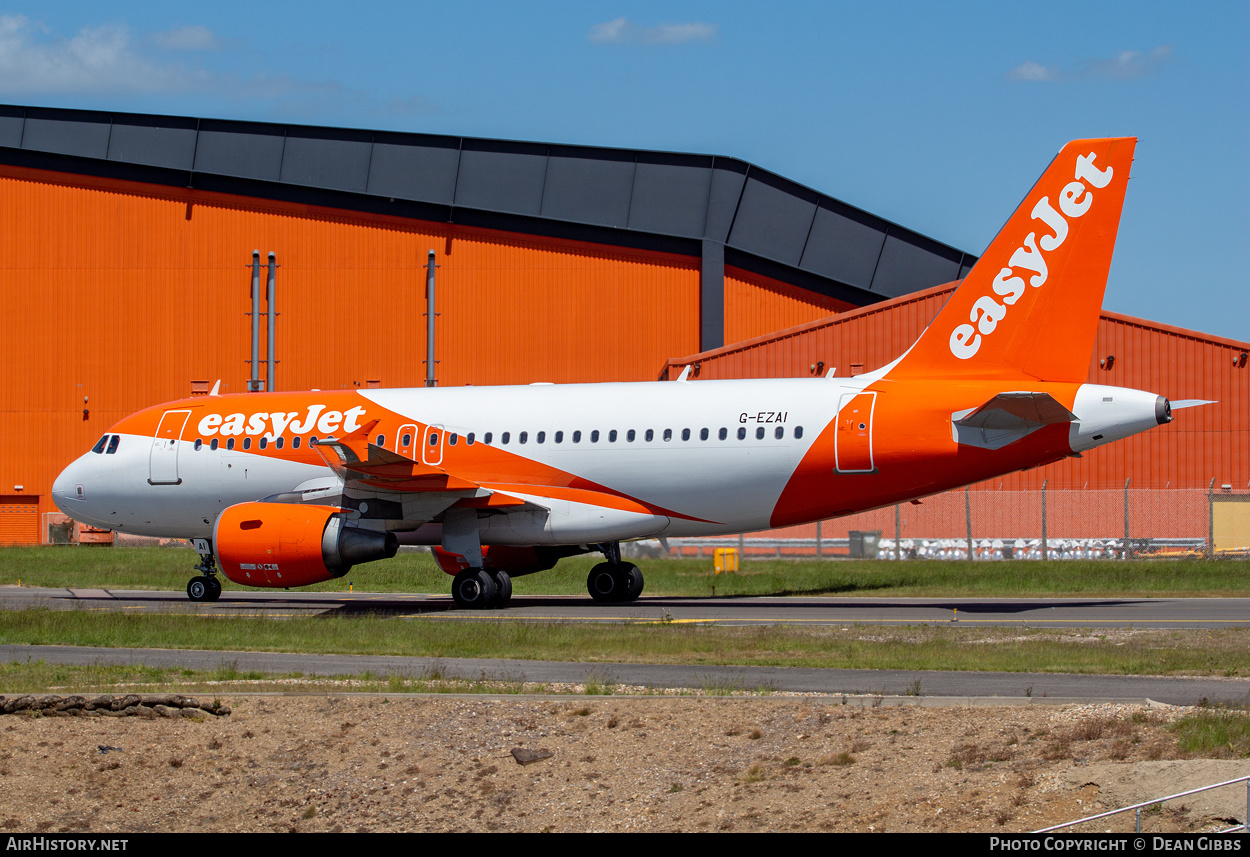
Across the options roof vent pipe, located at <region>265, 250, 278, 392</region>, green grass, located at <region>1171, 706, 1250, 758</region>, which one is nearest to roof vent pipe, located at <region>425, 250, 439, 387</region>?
roof vent pipe, located at <region>265, 250, 278, 392</region>

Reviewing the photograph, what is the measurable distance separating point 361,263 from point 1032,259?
101 ft

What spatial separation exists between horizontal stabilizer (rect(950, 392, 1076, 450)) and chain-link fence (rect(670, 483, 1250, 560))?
A: 1383cm

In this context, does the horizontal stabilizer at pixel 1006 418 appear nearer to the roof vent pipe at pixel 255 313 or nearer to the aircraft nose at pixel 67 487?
the aircraft nose at pixel 67 487

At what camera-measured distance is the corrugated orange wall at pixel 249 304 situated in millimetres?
48344

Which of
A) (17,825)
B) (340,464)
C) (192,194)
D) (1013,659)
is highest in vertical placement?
(192,194)

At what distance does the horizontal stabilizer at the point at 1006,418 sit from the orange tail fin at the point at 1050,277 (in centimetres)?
98

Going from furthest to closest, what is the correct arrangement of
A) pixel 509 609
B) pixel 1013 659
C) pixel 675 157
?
1. pixel 675 157
2. pixel 509 609
3. pixel 1013 659

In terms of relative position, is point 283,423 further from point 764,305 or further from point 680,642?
point 764,305

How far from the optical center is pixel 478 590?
25781mm

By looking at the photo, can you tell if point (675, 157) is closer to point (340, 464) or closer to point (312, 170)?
point (312, 170)

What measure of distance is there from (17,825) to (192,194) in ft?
135

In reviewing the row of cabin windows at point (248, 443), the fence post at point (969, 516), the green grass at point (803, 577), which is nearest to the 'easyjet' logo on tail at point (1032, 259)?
the green grass at point (803, 577)

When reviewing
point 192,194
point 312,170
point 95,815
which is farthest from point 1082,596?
point 192,194

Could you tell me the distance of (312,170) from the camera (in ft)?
161
